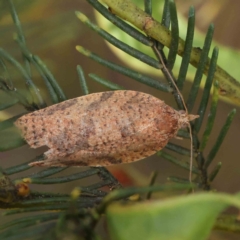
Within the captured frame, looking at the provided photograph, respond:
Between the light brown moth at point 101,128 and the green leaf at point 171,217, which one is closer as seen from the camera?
the green leaf at point 171,217

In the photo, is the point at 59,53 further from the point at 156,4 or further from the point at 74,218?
the point at 74,218

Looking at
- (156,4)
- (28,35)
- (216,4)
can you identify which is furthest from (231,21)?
(28,35)

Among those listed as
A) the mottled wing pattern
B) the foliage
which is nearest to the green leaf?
the foliage

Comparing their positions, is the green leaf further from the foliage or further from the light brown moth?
the light brown moth

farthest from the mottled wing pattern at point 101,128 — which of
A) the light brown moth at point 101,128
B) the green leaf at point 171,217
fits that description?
the green leaf at point 171,217

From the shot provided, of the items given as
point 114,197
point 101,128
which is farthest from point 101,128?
point 114,197

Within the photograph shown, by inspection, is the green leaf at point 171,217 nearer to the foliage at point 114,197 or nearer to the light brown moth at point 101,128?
the foliage at point 114,197
